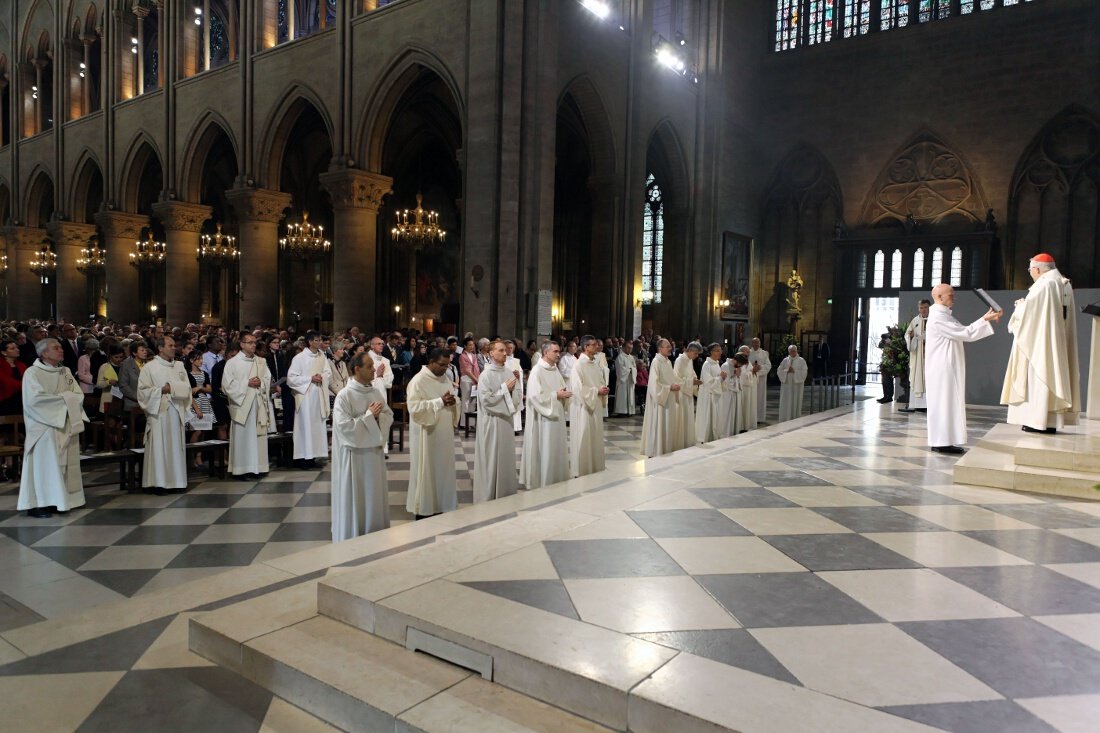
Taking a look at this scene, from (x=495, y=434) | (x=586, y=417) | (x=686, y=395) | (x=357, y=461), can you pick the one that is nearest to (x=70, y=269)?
(x=686, y=395)

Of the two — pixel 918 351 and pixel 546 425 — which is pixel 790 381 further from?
pixel 546 425

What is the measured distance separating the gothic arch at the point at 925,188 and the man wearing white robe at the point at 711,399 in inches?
612

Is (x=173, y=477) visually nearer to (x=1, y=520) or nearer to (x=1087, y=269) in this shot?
(x=1, y=520)

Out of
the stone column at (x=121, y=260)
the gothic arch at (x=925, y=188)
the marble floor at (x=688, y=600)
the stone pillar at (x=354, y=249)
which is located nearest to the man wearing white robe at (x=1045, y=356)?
the marble floor at (x=688, y=600)

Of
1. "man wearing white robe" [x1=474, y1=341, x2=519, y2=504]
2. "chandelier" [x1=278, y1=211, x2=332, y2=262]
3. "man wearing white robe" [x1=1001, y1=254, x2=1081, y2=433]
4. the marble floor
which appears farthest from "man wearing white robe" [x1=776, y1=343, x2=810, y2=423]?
"chandelier" [x1=278, y1=211, x2=332, y2=262]

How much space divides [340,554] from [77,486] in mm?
4089

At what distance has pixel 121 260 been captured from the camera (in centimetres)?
2766

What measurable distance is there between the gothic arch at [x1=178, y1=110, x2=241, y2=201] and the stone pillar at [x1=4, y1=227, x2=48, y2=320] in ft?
44.6

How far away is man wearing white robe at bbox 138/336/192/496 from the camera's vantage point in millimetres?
7746

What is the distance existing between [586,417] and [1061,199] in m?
21.0

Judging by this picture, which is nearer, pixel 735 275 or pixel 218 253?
pixel 218 253

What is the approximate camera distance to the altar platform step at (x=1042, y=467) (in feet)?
18.5

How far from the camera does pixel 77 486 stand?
705cm

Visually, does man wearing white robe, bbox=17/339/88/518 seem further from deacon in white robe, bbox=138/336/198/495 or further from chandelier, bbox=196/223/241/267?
chandelier, bbox=196/223/241/267
